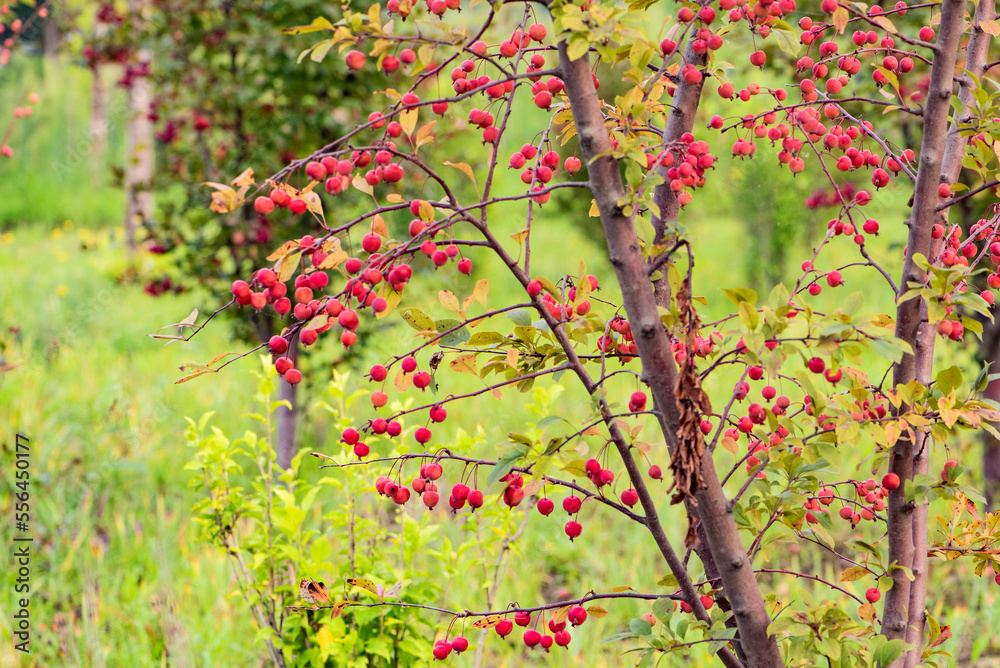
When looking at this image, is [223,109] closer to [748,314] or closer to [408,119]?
[408,119]

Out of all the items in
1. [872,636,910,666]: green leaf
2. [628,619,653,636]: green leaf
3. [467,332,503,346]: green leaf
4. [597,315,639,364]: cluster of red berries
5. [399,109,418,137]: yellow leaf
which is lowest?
[628,619,653,636]: green leaf

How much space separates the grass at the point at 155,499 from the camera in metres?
2.76

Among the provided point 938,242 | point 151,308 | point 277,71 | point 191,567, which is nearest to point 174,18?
point 277,71

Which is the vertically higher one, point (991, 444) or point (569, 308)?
point (991, 444)

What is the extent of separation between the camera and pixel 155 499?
392 cm

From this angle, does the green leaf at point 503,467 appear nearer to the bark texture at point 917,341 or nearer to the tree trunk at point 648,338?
the tree trunk at point 648,338

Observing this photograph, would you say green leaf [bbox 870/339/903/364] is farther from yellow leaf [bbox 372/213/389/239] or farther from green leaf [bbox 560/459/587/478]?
yellow leaf [bbox 372/213/389/239]

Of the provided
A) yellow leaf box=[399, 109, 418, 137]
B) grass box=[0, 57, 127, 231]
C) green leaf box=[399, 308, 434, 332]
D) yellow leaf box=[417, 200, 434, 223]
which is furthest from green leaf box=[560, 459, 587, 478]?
grass box=[0, 57, 127, 231]

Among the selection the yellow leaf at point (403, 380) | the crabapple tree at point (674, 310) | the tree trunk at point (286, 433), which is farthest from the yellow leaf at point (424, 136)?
the tree trunk at point (286, 433)

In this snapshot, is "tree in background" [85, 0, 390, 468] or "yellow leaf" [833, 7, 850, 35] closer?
"yellow leaf" [833, 7, 850, 35]

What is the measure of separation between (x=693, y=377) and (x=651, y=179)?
294 mm

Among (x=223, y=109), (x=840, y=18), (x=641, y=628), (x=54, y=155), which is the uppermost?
(x=54, y=155)

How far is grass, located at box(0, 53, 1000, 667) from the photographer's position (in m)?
2.76

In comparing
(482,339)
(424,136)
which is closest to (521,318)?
(482,339)
